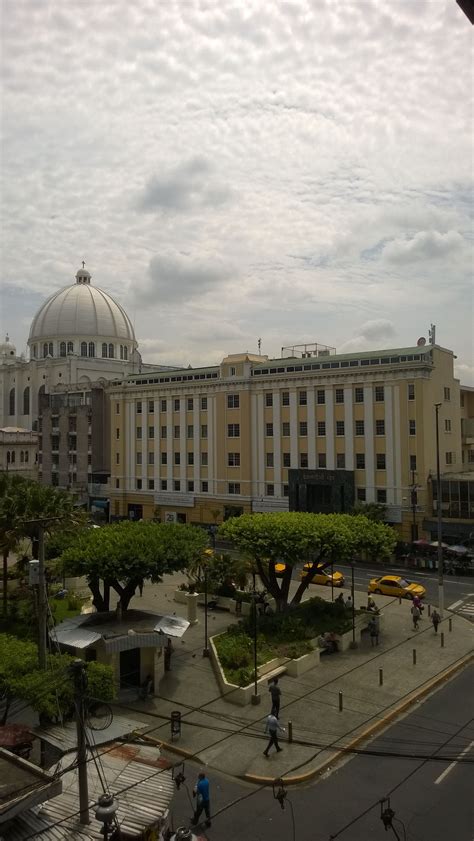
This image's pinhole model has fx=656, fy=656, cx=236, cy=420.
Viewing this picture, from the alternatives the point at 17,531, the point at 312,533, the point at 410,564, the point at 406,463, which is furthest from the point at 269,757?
the point at 406,463

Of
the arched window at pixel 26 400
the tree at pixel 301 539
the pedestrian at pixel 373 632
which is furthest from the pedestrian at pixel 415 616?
the arched window at pixel 26 400

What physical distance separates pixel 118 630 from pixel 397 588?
20.0 metres

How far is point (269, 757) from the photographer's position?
19.3m

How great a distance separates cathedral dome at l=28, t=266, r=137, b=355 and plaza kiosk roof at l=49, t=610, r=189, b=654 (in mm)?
89896

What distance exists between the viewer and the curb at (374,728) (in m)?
18.2

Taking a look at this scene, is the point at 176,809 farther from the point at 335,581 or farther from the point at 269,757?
the point at 335,581

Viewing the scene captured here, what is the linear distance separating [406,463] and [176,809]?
39.8 metres

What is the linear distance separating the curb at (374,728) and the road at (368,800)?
0.31 meters

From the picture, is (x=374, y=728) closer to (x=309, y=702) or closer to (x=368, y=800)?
(x=309, y=702)

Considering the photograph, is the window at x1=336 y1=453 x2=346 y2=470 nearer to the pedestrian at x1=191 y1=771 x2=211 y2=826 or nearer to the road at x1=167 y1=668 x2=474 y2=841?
the road at x1=167 y1=668 x2=474 y2=841

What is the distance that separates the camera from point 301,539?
102 feet

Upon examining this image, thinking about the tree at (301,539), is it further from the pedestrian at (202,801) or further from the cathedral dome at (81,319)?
the cathedral dome at (81,319)

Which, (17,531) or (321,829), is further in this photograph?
(17,531)

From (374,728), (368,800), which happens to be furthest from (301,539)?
(368,800)
